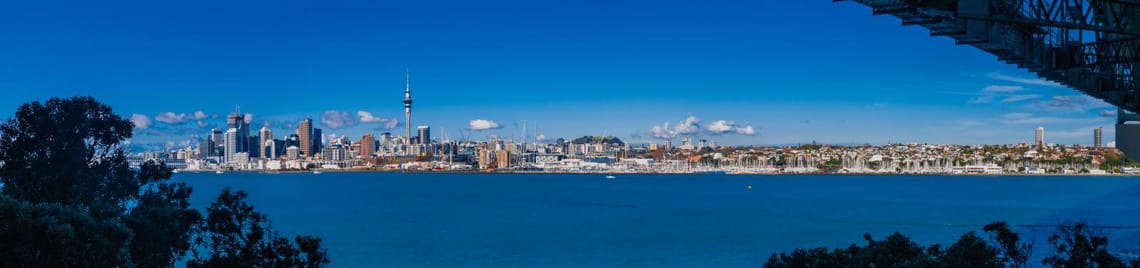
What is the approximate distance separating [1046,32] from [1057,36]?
2.06ft

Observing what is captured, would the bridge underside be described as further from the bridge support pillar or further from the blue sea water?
the blue sea water

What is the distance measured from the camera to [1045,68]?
340 inches

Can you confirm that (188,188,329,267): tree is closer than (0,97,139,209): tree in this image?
Yes

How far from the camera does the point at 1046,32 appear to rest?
328 inches

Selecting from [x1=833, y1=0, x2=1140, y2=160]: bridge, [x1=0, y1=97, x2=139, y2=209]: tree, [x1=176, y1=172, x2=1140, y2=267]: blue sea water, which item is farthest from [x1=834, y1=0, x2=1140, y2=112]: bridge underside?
[x1=176, y1=172, x2=1140, y2=267]: blue sea water

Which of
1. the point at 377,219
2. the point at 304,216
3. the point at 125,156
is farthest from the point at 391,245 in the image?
the point at 125,156

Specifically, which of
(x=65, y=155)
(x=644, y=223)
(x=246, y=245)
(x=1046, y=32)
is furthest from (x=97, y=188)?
(x=644, y=223)

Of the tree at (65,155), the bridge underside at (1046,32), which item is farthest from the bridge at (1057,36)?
the tree at (65,155)

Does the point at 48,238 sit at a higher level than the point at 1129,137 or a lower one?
lower

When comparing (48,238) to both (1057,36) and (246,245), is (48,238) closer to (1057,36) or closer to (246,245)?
(246,245)

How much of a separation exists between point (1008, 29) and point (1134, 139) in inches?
224

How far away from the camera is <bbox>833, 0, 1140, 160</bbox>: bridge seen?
5926 mm

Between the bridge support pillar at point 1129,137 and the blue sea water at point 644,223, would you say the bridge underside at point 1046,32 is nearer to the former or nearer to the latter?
the bridge support pillar at point 1129,137

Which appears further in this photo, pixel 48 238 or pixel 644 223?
pixel 644 223
